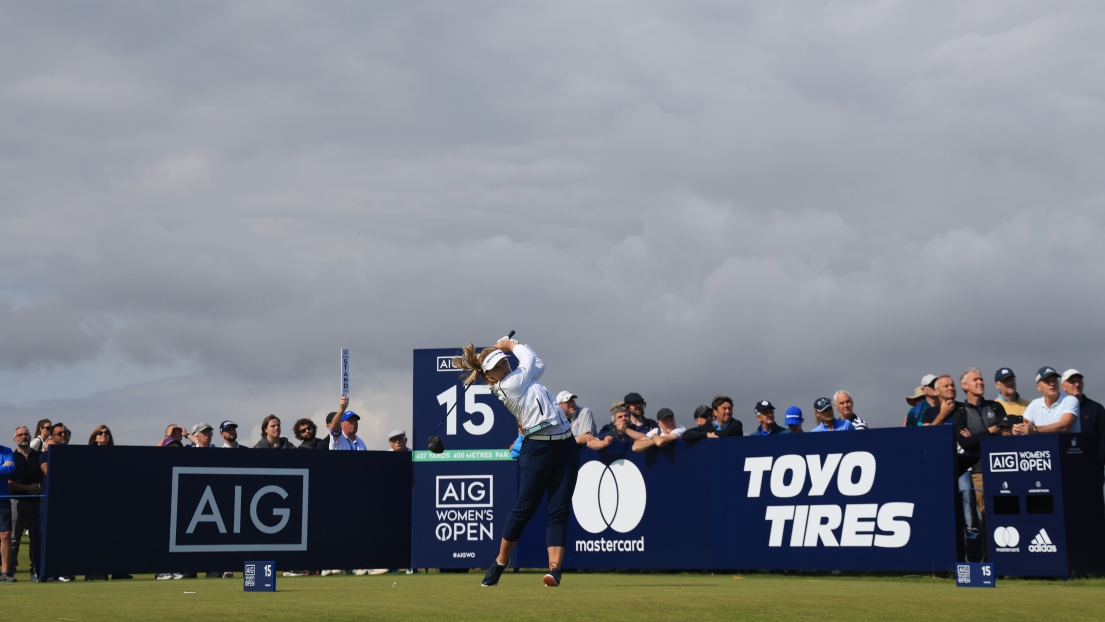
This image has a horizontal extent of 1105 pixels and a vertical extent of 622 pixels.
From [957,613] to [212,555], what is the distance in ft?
38.2

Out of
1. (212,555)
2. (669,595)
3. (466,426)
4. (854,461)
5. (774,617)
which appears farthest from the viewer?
(466,426)

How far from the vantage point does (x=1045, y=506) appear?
14.0m

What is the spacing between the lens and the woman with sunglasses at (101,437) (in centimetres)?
1808

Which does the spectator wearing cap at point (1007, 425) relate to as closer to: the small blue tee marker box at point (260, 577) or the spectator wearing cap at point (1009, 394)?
the spectator wearing cap at point (1009, 394)

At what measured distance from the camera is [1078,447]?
552 inches

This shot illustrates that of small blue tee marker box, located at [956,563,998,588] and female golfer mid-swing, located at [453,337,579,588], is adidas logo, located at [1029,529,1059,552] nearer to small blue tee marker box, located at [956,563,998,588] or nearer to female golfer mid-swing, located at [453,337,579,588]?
small blue tee marker box, located at [956,563,998,588]

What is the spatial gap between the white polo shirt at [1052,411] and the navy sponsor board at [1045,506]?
1.12 feet

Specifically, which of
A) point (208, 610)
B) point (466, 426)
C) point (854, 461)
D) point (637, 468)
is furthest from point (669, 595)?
point (466, 426)

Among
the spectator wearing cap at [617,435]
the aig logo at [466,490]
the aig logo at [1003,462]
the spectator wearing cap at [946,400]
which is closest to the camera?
the aig logo at [1003,462]

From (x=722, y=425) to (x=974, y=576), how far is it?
5349 millimetres

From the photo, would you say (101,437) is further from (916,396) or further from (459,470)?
(916,396)

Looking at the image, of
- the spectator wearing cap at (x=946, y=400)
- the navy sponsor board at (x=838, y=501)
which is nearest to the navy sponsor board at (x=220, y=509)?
the navy sponsor board at (x=838, y=501)

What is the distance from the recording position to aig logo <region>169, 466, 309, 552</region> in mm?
17531

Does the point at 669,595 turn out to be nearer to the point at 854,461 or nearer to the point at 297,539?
the point at 854,461
